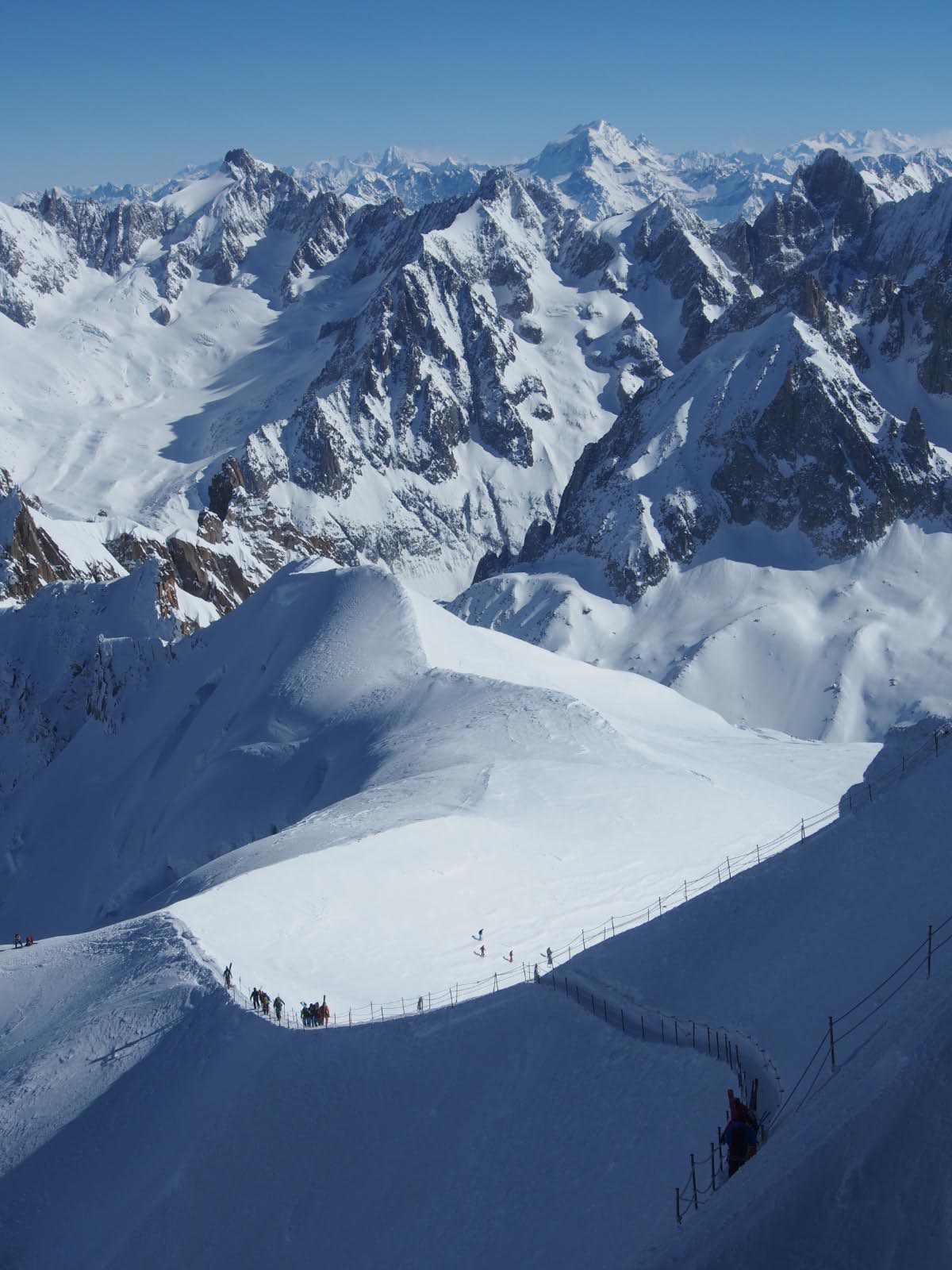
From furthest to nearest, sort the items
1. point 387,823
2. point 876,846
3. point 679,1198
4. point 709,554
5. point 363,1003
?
point 709,554, point 387,823, point 363,1003, point 876,846, point 679,1198

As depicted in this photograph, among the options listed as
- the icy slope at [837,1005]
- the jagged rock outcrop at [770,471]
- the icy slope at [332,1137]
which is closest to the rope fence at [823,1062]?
the icy slope at [837,1005]

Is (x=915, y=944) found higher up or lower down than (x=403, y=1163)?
higher up

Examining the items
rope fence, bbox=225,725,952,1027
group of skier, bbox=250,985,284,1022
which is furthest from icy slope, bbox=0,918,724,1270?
rope fence, bbox=225,725,952,1027

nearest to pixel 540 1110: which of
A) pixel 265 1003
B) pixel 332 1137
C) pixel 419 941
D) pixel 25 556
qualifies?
pixel 332 1137

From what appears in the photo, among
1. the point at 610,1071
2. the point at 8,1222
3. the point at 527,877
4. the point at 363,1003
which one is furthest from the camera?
the point at 527,877

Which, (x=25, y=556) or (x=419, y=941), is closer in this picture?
(x=419, y=941)

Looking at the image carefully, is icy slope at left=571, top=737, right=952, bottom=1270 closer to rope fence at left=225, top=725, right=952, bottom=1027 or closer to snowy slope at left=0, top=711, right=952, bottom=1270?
snowy slope at left=0, top=711, right=952, bottom=1270

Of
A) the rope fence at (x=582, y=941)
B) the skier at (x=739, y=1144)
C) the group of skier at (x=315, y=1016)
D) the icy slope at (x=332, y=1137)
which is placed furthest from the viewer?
the group of skier at (x=315, y=1016)

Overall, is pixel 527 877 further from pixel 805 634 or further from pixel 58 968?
pixel 805 634

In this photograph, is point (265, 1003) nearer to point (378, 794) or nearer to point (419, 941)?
point (419, 941)

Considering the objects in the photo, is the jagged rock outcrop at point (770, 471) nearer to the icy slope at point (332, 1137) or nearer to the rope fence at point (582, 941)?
the rope fence at point (582, 941)

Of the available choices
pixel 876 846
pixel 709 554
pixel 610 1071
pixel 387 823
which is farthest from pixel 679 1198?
pixel 709 554
